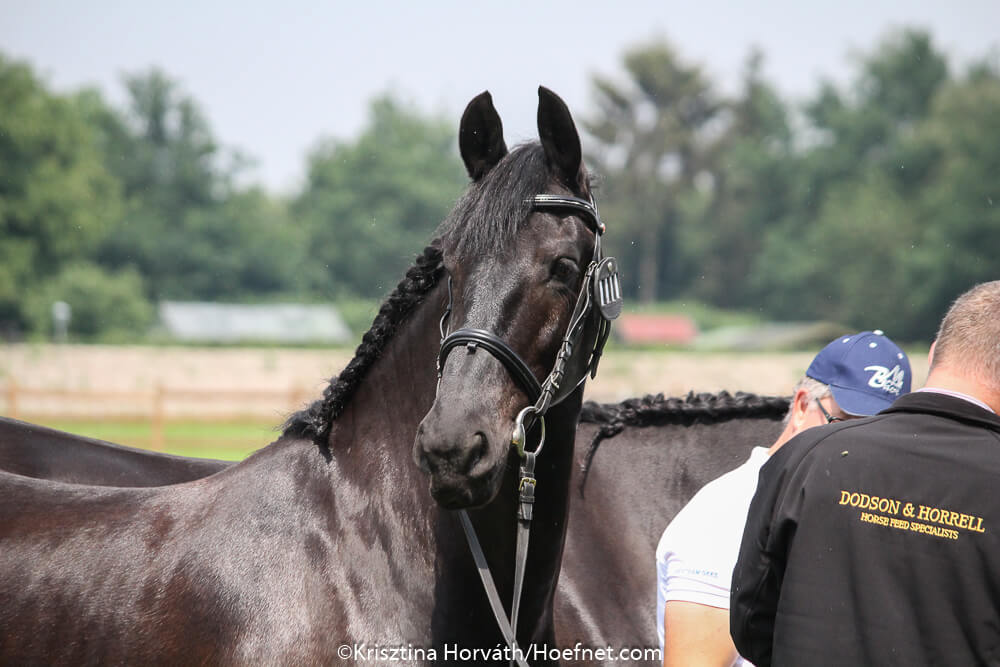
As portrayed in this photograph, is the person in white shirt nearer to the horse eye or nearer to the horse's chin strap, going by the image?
the horse's chin strap

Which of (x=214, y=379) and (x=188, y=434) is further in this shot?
(x=214, y=379)

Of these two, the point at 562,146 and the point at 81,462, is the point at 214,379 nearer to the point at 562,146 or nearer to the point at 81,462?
the point at 81,462

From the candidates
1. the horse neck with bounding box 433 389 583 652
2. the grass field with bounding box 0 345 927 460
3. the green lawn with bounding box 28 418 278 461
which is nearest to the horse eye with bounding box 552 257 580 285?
the horse neck with bounding box 433 389 583 652

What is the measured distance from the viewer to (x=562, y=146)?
3006mm

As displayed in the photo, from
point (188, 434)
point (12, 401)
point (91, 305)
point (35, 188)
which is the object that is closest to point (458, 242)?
point (12, 401)

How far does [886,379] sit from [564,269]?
1.12 meters

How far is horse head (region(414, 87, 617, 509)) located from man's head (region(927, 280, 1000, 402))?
1.03 m

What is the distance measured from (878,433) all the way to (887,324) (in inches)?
2303

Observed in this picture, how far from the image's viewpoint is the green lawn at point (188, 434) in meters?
21.2

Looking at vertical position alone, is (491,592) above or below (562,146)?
below

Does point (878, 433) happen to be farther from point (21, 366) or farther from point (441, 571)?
point (21, 366)

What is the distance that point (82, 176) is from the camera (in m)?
64.2

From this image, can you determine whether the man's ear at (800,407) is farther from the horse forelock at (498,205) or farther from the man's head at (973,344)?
the horse forelock at (498,205)

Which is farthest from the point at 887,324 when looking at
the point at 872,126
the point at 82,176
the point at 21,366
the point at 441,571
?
the point at 441,571
